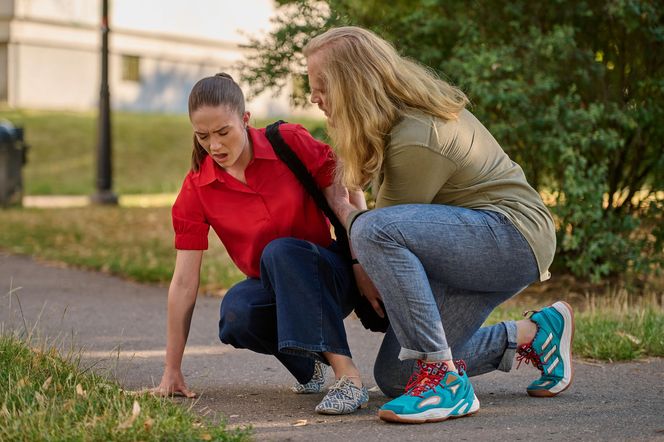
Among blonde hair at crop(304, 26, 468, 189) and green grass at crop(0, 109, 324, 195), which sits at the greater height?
blonde hair at crop(304, 26, 468, 189)

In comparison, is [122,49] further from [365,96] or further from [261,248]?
[365,96]

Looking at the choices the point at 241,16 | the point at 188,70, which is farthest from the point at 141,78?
the point at 241,16

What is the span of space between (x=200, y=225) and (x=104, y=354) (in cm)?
136

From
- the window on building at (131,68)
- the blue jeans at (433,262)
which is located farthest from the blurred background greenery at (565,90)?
the window on building at (131,68)

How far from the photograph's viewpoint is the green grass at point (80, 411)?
3.14 metres

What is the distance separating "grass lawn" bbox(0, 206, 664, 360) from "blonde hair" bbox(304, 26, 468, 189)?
1820 mm

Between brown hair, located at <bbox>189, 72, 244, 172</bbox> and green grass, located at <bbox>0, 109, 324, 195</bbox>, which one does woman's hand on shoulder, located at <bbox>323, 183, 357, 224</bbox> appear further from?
green grass, located at <bbox>0, 109, 324, 195</bbox>

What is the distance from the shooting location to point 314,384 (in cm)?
430

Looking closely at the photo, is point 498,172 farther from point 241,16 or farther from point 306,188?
point 241,16

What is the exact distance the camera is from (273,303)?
4000mm

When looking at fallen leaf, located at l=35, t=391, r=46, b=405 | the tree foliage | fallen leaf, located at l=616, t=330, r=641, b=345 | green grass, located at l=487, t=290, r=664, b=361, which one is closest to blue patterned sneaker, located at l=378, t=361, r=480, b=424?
fallen leaf, located at l=35, t=391, r=46, b=405

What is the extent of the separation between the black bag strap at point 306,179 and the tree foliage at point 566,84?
2692 mm

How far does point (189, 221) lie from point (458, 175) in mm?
1069

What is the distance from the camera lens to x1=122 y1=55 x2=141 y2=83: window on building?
1174 inches
